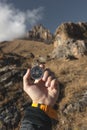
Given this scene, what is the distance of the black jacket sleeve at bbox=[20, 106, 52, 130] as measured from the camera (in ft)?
9.98

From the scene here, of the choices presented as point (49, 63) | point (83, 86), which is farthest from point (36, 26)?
point (83, 86)

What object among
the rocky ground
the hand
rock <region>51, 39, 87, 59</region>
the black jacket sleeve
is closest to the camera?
the black jacket sleeve

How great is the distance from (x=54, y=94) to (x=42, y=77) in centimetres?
22

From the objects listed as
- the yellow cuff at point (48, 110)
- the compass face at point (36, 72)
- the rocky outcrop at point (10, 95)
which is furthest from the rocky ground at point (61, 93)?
the yellow cuff at point (48, 110)

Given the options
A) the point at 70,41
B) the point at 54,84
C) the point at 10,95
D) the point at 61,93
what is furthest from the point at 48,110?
the point at 70,41

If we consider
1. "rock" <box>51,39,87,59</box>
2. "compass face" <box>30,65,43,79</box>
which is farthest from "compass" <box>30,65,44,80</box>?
"rock" <box>51,39,87,59</box>

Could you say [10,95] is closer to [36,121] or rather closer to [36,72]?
[36,72]

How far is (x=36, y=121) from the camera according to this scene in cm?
306

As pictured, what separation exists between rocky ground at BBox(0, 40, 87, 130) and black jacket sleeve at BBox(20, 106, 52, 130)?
15.9m

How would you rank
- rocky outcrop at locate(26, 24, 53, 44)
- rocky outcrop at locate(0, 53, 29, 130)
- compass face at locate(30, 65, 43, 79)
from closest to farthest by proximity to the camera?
compass face at locate(30, 65, 43, 79) → rocky outcrop at locate(0, 53, 29, 130) → rocky outcrop at locate(26, 24, 53, 44)

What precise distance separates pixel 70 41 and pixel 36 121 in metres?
31.5

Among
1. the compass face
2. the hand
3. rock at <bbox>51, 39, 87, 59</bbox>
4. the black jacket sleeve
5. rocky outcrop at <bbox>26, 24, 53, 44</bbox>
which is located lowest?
rocky outcrop at <bbox>26, 24, 53, 44</bbox>

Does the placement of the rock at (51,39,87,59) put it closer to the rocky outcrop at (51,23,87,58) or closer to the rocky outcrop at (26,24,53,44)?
the rocky outcrop at (51,23,87,58)

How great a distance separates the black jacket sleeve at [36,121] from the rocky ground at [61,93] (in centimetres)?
1591
